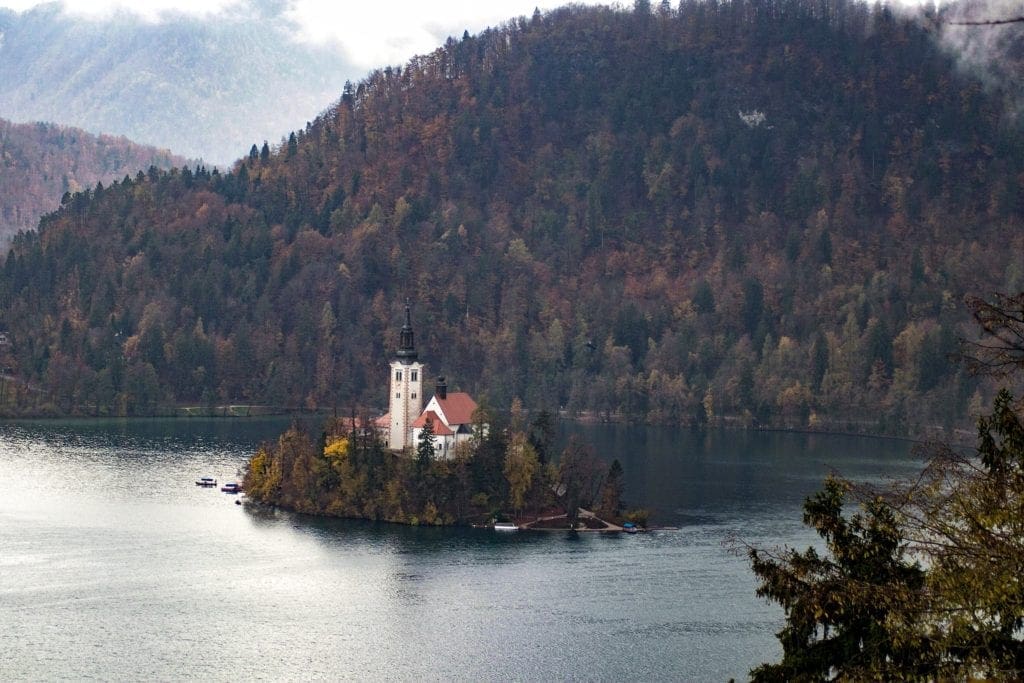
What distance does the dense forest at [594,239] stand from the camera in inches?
5049

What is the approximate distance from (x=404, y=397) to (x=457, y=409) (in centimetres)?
278

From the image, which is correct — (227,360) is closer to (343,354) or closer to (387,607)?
(343,354)

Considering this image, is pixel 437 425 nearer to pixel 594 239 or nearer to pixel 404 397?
pixel 404 397

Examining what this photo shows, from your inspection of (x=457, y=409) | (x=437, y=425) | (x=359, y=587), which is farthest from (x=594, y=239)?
(x=359, y=587)

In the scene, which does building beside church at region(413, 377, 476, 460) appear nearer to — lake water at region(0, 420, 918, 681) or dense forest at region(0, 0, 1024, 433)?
lake water at region(0, 420, 918, 681)

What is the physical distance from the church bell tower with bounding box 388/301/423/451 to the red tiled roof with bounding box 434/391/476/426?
168cm

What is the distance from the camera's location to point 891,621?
59.4 feet

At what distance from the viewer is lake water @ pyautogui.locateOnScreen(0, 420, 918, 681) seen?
4978 cm

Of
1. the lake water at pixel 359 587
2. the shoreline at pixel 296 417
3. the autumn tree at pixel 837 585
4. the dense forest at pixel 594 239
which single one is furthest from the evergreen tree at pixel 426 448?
the dense forest at pixel 594 239

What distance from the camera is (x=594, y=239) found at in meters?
158

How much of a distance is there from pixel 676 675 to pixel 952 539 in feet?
104

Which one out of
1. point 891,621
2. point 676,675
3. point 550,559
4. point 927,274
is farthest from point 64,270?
point 891,621

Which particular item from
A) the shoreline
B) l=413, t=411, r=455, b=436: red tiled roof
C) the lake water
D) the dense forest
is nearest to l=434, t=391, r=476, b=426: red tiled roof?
l=413, t=411, r=455, b=436: red tiled roof

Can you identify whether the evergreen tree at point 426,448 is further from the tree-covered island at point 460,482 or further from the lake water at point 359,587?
the lake water at point 359,587
